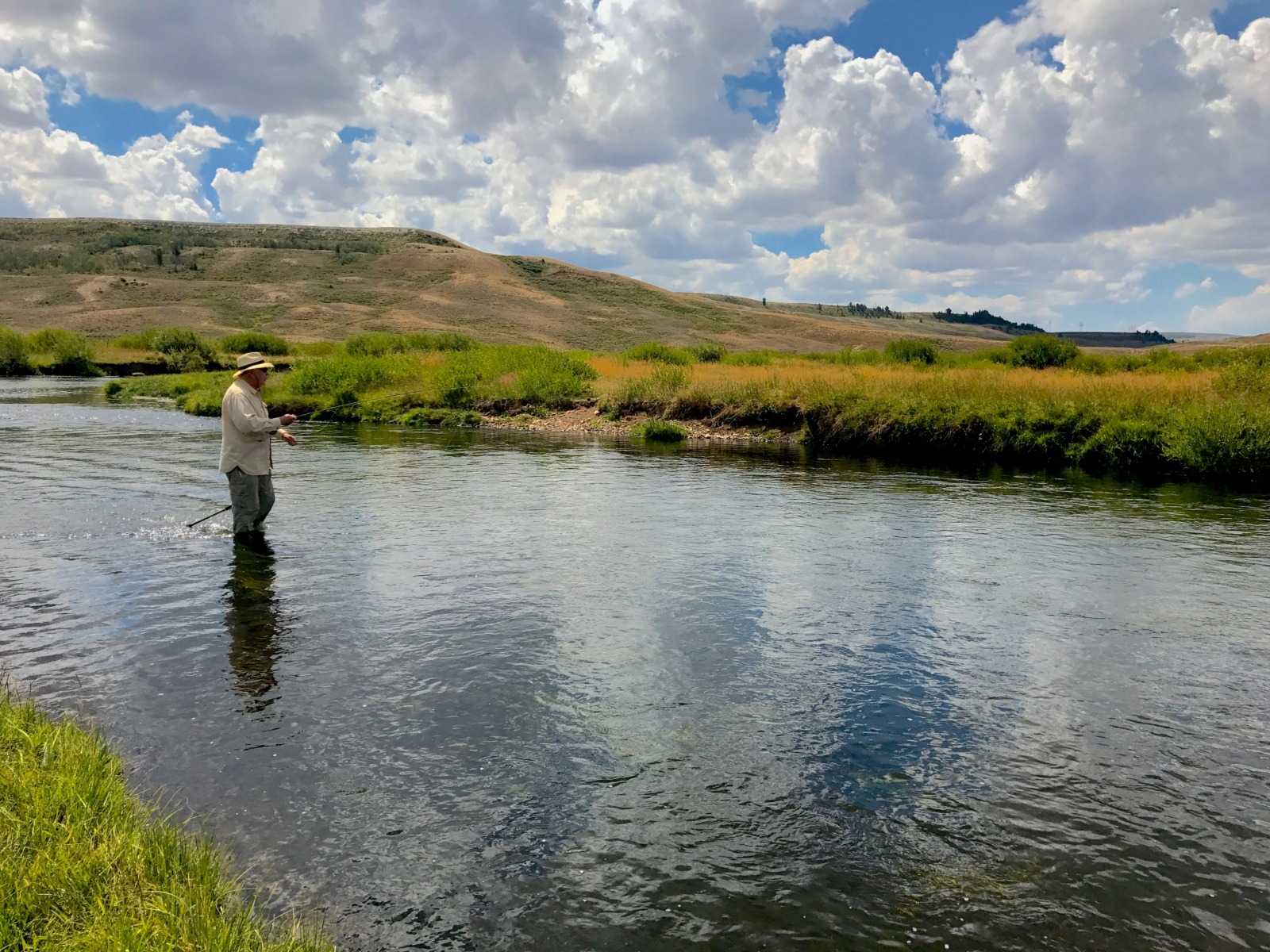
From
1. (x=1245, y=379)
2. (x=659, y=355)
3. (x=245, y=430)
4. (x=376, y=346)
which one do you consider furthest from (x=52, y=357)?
(x=1245, y=379)

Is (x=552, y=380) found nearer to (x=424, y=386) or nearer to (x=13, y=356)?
(x=424, y=386)

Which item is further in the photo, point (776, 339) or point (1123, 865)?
point (776, 339)

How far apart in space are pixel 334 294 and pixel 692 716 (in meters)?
129

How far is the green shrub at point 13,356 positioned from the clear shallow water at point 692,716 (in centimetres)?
6507

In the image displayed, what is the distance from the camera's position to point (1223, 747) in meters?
6.63

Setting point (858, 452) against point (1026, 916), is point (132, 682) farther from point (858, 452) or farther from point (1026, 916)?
point (858, 452)

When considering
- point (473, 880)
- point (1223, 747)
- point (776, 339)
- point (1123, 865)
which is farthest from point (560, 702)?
point (776, 339)

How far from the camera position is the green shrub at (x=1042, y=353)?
43156 millimetres

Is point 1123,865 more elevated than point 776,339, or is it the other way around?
point 776,339

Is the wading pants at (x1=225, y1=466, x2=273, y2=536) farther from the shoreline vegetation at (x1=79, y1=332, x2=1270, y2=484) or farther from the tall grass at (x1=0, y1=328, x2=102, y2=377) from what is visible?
the tall grass at (x1=0, y1=328, x2=102, y2=377)

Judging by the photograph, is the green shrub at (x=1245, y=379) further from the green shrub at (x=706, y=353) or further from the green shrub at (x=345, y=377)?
the green shrub at (x=706, y=353)

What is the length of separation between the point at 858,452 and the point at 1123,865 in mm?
22051

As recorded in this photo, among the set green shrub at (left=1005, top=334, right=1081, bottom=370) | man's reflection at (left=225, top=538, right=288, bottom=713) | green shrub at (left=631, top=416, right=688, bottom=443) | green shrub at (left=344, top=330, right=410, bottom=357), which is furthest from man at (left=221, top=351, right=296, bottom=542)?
green shrub at (left=1005, top=334, right=1081, bottom=370)

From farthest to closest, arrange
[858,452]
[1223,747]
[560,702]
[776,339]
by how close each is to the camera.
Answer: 1. [776,339]
2. [858,452]
3. [560,702]
4. [1223,747]
